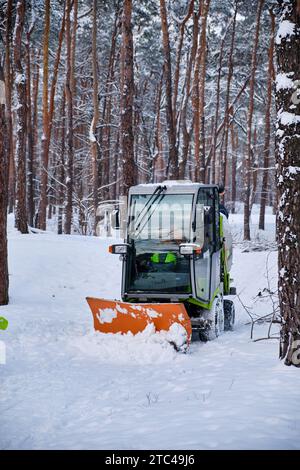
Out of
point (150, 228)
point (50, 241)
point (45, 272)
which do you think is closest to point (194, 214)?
point (150, 228)

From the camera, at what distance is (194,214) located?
303 inches

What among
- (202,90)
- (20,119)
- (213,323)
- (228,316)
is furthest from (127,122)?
(202,90)

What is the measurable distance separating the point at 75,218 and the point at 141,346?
1952 centimetres

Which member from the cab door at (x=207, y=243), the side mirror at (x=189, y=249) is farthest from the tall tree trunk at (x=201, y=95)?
the side mirror at (x=189, y=249)

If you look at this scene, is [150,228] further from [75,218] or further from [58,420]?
[75,218]

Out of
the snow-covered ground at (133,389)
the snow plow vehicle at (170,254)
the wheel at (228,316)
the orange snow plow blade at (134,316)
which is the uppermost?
the snow plow vehicle at (170,254)

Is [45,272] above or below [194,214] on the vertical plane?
below

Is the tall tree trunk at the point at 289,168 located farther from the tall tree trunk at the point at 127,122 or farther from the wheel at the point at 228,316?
the tall tree trunk at the point at 127,122

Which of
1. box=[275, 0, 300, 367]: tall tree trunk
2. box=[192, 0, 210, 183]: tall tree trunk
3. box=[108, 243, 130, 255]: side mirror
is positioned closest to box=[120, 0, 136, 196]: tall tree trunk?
box=[108, 243, 130, 255]: side mirror

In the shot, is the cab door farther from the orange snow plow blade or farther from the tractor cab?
the orange snow plow blade

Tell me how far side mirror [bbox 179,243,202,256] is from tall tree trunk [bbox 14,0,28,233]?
9.08m

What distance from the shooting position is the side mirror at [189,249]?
734 cm

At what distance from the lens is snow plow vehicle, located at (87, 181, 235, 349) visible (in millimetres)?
7531

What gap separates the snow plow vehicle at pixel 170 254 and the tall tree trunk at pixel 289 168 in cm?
193
